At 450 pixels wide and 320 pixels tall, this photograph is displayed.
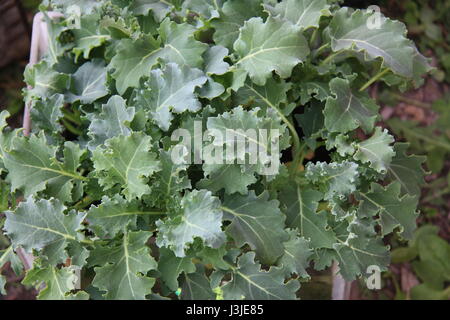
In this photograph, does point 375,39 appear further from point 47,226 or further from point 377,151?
point 47,226

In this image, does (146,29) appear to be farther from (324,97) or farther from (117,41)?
(324,97)

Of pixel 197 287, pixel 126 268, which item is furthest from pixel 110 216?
pixel 197 287

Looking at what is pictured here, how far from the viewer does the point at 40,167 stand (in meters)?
1.07

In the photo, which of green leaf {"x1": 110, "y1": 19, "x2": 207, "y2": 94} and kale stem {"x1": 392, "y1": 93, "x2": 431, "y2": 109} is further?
kale stem {"x1": 392, "y1": 93, "x2": 431, "y2": 109}

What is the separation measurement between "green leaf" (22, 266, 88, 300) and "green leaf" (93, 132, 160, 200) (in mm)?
177

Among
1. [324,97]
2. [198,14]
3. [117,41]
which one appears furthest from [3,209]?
[324,97]

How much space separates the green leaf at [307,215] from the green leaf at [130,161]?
293 millimetres

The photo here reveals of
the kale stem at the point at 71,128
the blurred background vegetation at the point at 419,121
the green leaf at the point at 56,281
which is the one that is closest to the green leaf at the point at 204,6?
the kale stem at the point at 71,128

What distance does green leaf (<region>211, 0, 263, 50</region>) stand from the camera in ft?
3.73

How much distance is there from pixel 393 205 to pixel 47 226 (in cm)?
69

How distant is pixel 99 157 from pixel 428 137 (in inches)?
48.8

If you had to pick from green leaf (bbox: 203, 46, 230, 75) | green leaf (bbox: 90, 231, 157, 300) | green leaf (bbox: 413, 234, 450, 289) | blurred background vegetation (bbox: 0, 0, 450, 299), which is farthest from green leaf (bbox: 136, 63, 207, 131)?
green leaf (bbox: 413, 234, 450, 289)

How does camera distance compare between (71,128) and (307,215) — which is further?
(71,128)

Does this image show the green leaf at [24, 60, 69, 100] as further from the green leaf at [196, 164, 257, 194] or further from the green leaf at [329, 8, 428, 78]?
the green leaf at [329, 8, 428, 78]
